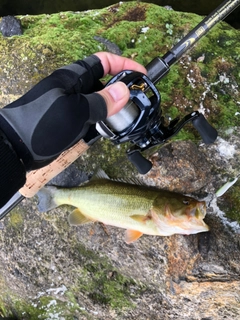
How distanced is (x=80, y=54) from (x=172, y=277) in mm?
2464

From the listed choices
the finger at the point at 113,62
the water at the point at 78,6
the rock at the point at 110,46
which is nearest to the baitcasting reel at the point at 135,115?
the finger at the point at 113,62

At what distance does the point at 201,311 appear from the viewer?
3.91 m

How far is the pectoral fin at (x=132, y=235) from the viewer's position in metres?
3.40

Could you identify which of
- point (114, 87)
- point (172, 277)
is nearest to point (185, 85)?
point (114, 87)

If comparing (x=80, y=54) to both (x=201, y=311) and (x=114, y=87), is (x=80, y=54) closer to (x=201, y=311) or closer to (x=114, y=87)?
(x=114, y=87)

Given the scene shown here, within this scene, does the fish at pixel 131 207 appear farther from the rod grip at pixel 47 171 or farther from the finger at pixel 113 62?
the finger at pixel 113 62

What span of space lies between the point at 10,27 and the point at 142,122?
2558 mm

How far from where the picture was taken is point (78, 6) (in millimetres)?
6148

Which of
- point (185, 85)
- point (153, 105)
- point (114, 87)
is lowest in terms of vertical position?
point (185, 85)

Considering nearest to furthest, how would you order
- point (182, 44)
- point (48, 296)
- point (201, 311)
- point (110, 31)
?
point (182, 44) < point (201, 311) < point (110, 31) < point (48, 296)

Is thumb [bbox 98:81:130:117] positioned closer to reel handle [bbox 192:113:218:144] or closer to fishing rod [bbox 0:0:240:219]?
fishing rod [bbox 0:0:240:219]

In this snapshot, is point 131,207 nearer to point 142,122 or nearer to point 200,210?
point 200,210

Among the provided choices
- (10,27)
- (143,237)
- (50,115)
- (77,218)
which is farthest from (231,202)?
(10,27)

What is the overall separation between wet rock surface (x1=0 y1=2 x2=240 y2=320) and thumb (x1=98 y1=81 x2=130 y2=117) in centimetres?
111
